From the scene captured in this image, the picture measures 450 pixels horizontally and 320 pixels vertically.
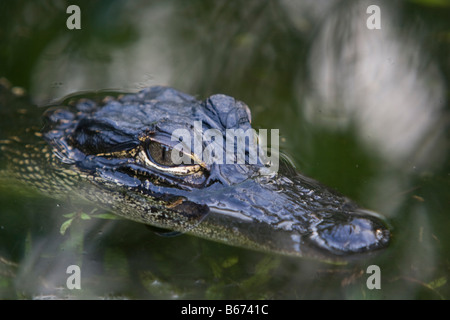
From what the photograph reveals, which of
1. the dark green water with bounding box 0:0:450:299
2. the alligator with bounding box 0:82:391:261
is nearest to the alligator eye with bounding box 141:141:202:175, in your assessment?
the alligator with bounding box 0:82:391:261

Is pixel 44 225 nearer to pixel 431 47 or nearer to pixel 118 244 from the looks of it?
Result: pixel 118 244

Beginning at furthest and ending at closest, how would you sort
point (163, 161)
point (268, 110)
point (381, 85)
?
point (381, 85) < point (268, 110) < point (163, 161)

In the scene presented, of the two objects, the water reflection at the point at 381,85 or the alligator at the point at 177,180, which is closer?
the alligator at the point at 177,180

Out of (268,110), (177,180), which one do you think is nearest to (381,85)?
(268,110)

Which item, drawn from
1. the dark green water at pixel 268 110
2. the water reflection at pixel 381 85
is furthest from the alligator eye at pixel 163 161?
the water reflection at pixel 381 85

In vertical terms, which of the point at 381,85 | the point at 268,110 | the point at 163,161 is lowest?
the point at 163,161

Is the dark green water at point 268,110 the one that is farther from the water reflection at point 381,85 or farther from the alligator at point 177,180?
→ the alligator at point 177,180

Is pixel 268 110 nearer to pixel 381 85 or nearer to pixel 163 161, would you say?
pixel 381 85
